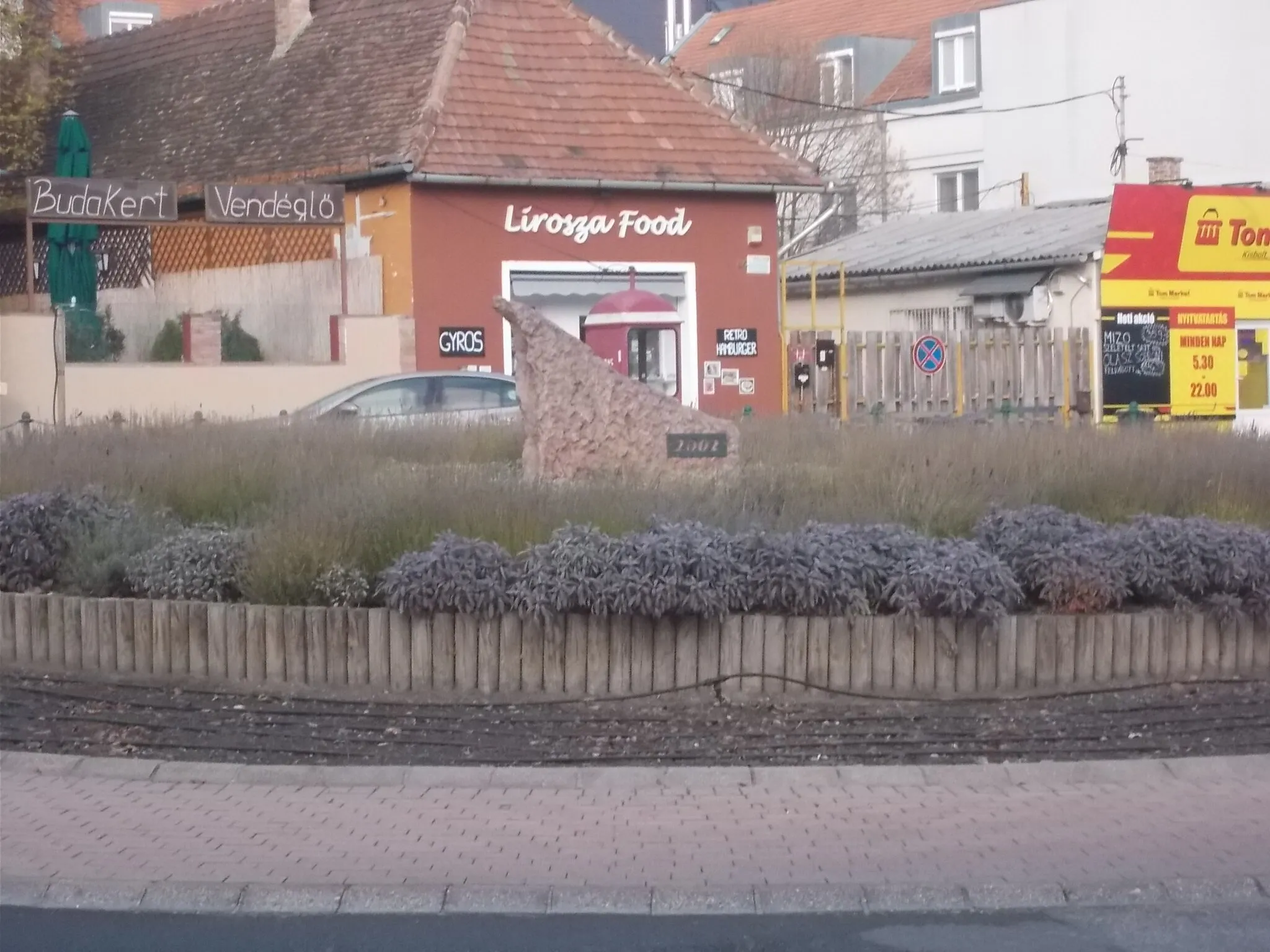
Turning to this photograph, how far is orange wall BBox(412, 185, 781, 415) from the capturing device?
A: 75.4ft

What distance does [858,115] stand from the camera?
42.0 m

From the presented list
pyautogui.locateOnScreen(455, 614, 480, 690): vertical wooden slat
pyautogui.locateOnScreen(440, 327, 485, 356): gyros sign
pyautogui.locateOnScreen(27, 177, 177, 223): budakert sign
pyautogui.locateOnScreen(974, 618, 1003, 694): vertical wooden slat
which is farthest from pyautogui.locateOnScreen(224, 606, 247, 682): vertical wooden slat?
pyautogui.locateOnScreen(440, 327, 485, 356): gyros sign

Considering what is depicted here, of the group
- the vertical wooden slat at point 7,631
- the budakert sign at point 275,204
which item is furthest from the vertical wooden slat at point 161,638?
the budakert sign at point 275,204

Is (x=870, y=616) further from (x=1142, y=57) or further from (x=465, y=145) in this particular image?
(x=1142, y=57)

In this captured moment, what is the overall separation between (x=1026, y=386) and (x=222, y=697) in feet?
70.6

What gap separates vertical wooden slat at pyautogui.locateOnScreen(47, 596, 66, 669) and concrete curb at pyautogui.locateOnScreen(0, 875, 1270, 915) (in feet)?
10.7

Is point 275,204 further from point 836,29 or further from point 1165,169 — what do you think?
point 836,29

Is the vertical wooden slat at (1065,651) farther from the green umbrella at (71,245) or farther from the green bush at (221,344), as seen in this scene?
the green umbrella at (71,245)

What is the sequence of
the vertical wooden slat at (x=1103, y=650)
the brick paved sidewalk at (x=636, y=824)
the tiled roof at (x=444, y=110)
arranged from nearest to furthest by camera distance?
the brick paved sidewalk at (x=636, y=824), the vertical wooden slat at (x=1103, y=650), the tiled roof at (x=444, y=110)

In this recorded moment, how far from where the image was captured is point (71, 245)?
22750 millimetres

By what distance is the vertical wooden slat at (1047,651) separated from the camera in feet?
28.7

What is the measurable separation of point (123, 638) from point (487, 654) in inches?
81.6

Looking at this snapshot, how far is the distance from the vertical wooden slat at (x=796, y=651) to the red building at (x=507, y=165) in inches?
586

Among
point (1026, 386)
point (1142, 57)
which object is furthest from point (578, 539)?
point (1142, 57)
